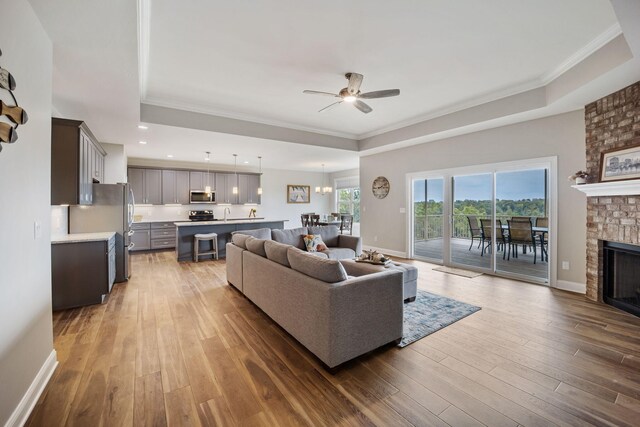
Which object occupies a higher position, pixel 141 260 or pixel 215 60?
pixel 215 60

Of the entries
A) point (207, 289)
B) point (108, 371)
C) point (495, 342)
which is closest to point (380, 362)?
point (495, 342)

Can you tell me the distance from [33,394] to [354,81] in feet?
13.2

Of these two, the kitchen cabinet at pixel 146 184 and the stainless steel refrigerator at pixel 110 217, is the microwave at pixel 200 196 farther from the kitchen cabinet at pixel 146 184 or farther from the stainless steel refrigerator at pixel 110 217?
the stainless steel refrigerator at pixel 110 217

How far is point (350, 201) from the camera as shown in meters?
10.4

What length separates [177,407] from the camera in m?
1.76

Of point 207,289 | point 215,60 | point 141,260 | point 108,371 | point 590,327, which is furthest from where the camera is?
point 141,260

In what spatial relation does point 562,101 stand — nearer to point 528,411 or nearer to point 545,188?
point 545,188

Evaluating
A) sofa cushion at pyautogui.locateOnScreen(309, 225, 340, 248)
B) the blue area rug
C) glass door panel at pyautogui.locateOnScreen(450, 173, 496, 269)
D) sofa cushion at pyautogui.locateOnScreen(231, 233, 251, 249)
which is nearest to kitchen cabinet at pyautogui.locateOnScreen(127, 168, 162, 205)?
sofa cushion at pyautogui.locateOnScreen(231, 233, 251, 249)

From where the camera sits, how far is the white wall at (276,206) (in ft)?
26.6

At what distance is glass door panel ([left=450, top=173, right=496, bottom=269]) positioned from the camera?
508 cm

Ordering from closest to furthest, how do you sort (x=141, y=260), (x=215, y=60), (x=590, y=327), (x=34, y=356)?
1. (x=34, y=356)
2. (x=590, y=327)
3. (x=215, y=60)
4. (x=141, y=260)

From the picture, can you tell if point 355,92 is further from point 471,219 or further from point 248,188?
point 248,188

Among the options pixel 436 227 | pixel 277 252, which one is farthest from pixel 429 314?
pixel 436 227

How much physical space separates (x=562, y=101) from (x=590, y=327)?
9.25 feet
